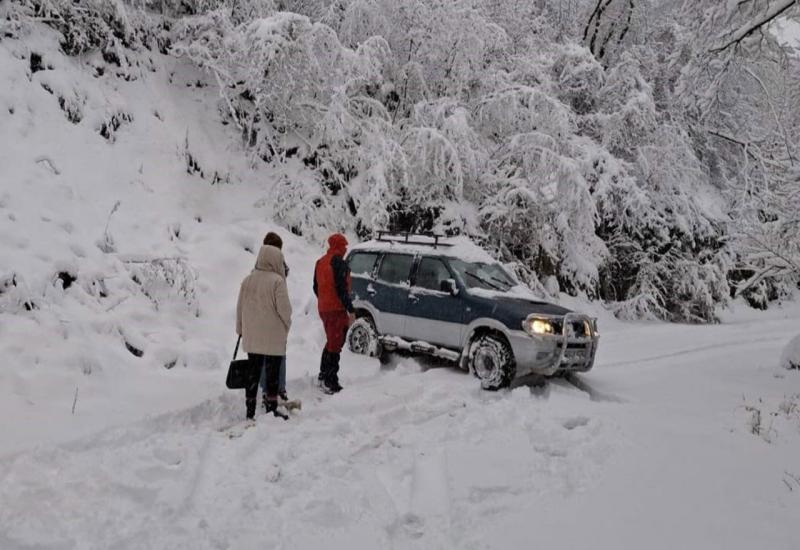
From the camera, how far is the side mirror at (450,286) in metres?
8.05

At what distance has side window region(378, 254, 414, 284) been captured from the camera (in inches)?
347

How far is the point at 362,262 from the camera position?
944 cm

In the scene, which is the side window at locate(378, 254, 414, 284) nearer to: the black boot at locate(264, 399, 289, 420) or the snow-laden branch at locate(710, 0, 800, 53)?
the black boot at locate(264, 399, 289, 420)

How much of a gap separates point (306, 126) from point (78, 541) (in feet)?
33.2

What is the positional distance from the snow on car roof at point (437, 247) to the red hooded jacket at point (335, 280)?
205 centimetres

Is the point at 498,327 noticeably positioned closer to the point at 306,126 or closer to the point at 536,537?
the point at 536,537

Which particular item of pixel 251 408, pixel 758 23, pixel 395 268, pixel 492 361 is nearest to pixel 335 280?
pixel 251 408

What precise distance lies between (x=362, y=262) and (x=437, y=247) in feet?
4.47

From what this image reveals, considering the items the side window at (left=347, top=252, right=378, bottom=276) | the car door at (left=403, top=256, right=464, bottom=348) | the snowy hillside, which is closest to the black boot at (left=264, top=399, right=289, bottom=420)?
the snowy hillside

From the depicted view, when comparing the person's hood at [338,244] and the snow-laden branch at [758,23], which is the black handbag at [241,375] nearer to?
the person's hood at [338,244]

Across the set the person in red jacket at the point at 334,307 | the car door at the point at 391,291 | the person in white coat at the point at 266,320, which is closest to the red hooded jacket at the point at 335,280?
the person in red jacket at the point at 334,307

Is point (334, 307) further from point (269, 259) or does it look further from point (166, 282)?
point (166, 282)

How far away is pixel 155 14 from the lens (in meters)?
12.2

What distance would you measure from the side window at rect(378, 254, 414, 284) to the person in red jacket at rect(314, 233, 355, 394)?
196 cm
